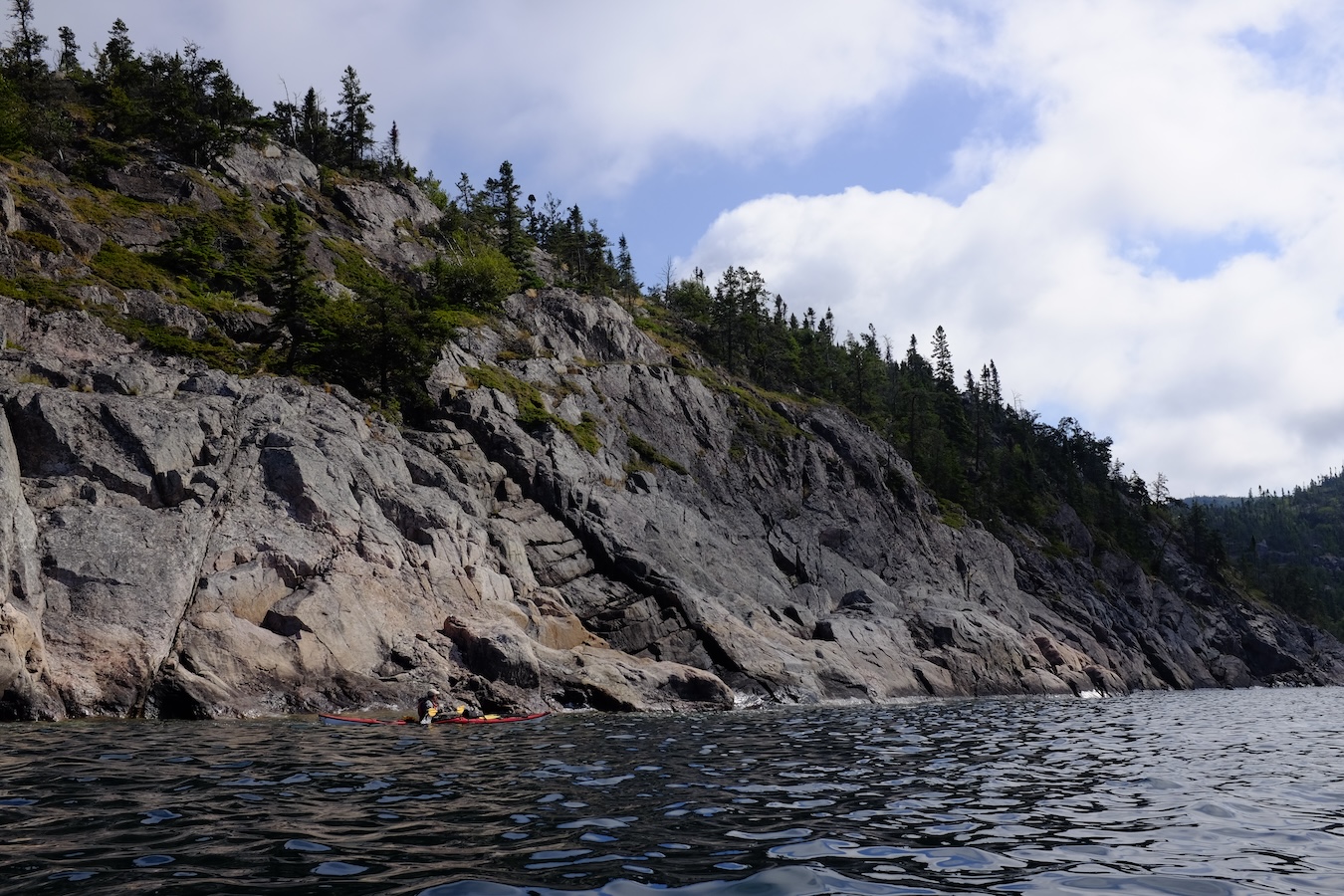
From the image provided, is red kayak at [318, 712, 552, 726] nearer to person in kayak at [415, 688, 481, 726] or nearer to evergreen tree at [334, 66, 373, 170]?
person in kayak at [415, 688, 481, 726]

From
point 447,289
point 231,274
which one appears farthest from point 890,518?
point 231,274

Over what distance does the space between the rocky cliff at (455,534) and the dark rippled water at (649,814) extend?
25.5 ft

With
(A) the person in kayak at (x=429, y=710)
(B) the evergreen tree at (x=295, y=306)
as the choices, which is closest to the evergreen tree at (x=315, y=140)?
(B) the evergreen tree at (x=295, y=306)

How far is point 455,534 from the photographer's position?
40.6m

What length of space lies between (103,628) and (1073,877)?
28604 mm

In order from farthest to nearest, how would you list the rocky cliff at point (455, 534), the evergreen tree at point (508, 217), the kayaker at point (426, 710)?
the evergreen tree at point (508, 217), the rocky cliff at point (455, 534), the kayaker at point (426, 710)

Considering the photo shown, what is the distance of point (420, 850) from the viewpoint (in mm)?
9078

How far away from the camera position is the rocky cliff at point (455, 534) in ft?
93.2

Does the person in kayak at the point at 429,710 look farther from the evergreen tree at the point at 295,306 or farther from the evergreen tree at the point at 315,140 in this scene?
the evergreen tree at the point at 315,140

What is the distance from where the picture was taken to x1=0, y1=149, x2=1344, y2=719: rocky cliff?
28.4 metres

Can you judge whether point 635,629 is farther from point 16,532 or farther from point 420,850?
point 420,850

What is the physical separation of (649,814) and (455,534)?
30.7 meters

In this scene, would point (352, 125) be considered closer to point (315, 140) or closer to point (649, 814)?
point (315, 140)

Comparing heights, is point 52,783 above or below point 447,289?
below
